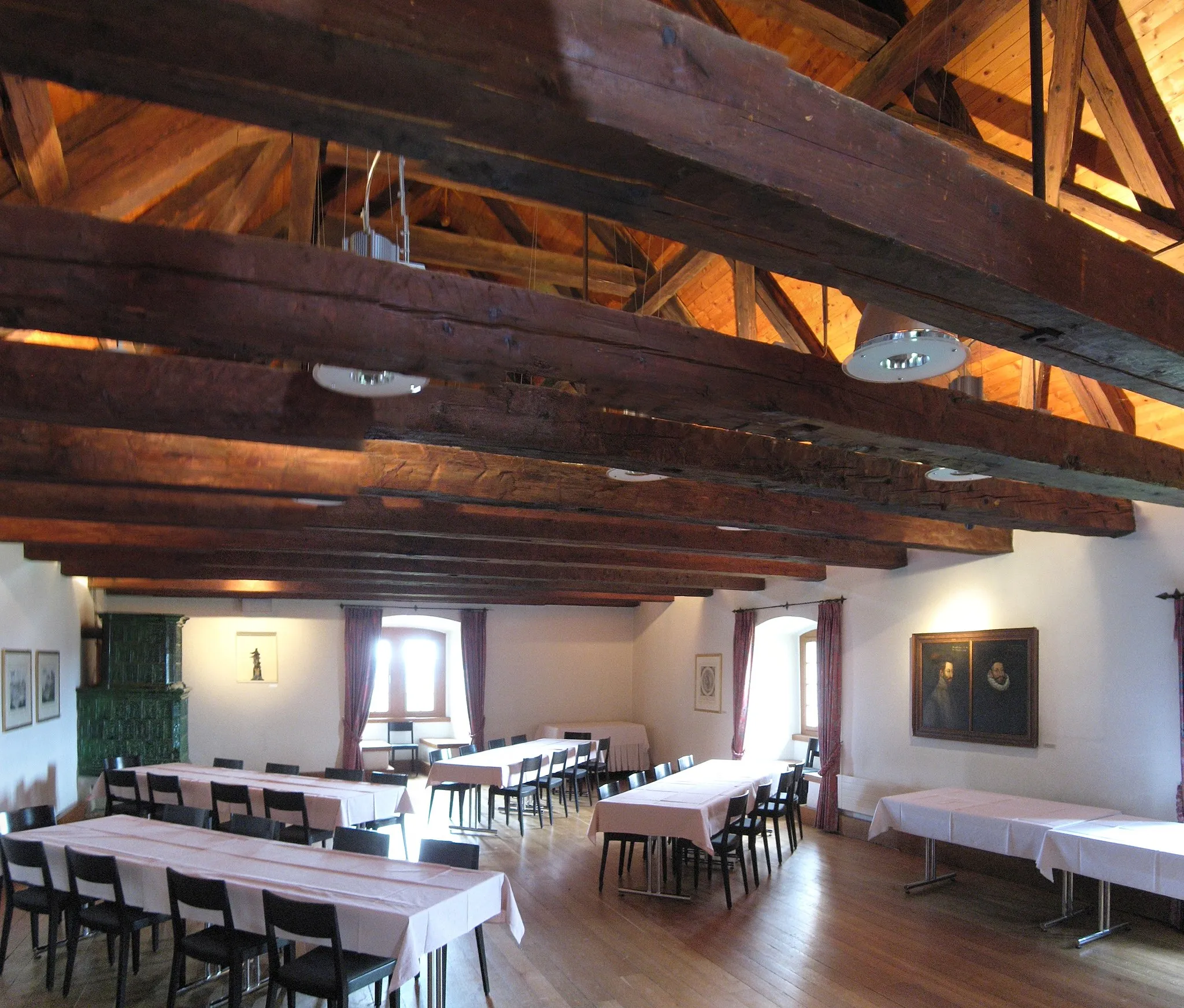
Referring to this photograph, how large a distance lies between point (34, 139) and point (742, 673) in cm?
912

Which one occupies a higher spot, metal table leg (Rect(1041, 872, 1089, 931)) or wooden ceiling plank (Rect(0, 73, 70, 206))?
wooden ceiling plank (Rect(0, 73, 70, 206))

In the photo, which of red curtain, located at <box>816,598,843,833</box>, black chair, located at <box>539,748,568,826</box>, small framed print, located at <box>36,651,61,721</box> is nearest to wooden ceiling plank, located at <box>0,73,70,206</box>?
small framed print, located at <box>36,651,61,721</box>

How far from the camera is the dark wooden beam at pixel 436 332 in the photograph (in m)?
2.21

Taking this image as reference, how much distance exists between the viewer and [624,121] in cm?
142

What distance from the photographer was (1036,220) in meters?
2.09

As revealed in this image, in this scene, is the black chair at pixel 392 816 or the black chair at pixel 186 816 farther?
the black chair at pixel 392 816

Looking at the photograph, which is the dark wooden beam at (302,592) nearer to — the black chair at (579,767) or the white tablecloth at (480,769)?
the black chair at (579,767)

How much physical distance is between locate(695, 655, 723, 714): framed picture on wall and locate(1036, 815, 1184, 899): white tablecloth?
578 centimetres

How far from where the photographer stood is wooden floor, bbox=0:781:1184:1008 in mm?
4531

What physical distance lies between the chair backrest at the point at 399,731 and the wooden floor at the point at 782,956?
6138mm

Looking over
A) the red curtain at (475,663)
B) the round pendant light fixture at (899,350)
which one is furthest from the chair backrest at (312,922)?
the red curtain at (475,663)

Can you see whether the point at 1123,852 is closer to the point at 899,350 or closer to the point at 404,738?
the point at 899,350

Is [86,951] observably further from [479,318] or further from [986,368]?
[986,368]

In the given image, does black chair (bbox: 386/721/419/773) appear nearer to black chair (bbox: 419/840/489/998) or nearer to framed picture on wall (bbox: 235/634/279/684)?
framed picture on wall (bbox: 235/634/279/684)
